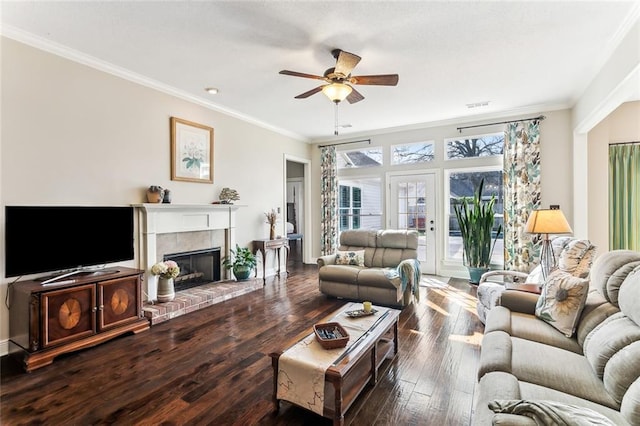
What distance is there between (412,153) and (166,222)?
15.4ft

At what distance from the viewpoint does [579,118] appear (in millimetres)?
4289

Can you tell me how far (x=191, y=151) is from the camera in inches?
172

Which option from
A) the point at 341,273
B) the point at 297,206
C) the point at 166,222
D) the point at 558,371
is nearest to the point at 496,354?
the point at 558,371

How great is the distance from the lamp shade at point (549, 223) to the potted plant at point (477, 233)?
1.93 m

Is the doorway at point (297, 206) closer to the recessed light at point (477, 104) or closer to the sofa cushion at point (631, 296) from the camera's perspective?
the recessed light at point (477, 104)

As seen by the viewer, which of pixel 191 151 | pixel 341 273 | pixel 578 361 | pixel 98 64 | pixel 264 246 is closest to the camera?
pixel 578 361

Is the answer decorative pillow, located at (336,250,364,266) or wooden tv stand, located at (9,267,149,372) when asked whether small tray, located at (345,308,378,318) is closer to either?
decorative pillow, located at (336,250,364,266)

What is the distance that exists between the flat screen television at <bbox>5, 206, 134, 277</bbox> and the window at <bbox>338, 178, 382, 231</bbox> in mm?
4484

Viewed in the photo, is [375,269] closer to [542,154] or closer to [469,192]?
[469,192]

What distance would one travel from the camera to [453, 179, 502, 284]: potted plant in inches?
198

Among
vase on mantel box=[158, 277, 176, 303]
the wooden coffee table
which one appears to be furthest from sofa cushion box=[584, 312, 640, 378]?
vase on mantel box=[158, 277, 176, 303]

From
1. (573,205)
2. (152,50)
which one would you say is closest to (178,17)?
(152,50)

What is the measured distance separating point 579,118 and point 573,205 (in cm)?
132

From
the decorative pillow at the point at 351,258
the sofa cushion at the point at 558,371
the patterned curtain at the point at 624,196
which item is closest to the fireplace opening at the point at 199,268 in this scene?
the decorative pillow at the point at 351,258
